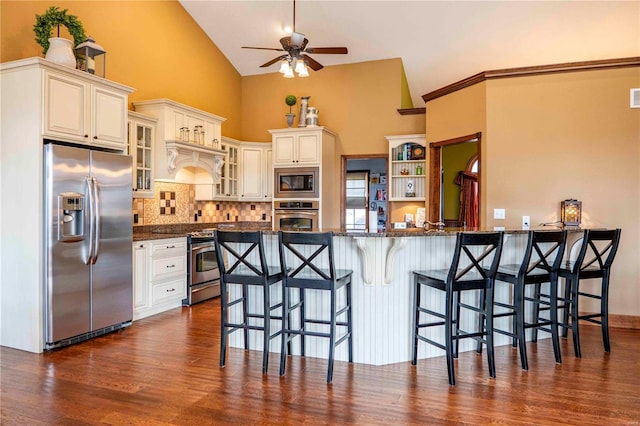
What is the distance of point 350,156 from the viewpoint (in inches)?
265

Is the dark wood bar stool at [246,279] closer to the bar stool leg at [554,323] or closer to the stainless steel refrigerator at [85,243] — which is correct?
the stainless steel refrigerator at [85,243]

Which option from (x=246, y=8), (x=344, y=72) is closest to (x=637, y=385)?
(x=344, y=72)

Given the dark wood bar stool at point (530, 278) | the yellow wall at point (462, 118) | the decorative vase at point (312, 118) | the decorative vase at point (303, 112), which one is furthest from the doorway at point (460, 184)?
the dark wood bar stool at point (530, 278)

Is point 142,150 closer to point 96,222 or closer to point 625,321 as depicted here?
Answer: point 96,222

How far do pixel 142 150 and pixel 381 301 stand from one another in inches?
138

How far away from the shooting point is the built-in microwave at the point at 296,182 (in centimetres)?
617

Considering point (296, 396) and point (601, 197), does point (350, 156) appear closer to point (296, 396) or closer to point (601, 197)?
point (601, 197)

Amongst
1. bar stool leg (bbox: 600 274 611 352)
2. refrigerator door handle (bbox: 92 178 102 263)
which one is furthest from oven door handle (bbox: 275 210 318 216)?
bar stool leg (bbox: 600 274 611 352)

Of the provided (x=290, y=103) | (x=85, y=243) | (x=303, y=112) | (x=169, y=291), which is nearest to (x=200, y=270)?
(x=169, y=291)

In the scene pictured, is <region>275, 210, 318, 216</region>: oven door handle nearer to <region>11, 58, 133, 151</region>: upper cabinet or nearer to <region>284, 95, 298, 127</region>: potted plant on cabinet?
<region>284, 95, 298, 127</region>: potted plant on cabinet

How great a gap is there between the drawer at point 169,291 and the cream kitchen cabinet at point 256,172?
2096 millimetres

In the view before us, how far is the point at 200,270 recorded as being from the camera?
17.2 ft

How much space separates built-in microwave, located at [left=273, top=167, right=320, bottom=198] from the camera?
617 cm

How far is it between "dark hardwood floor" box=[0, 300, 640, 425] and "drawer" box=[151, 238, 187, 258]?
1240 mm
